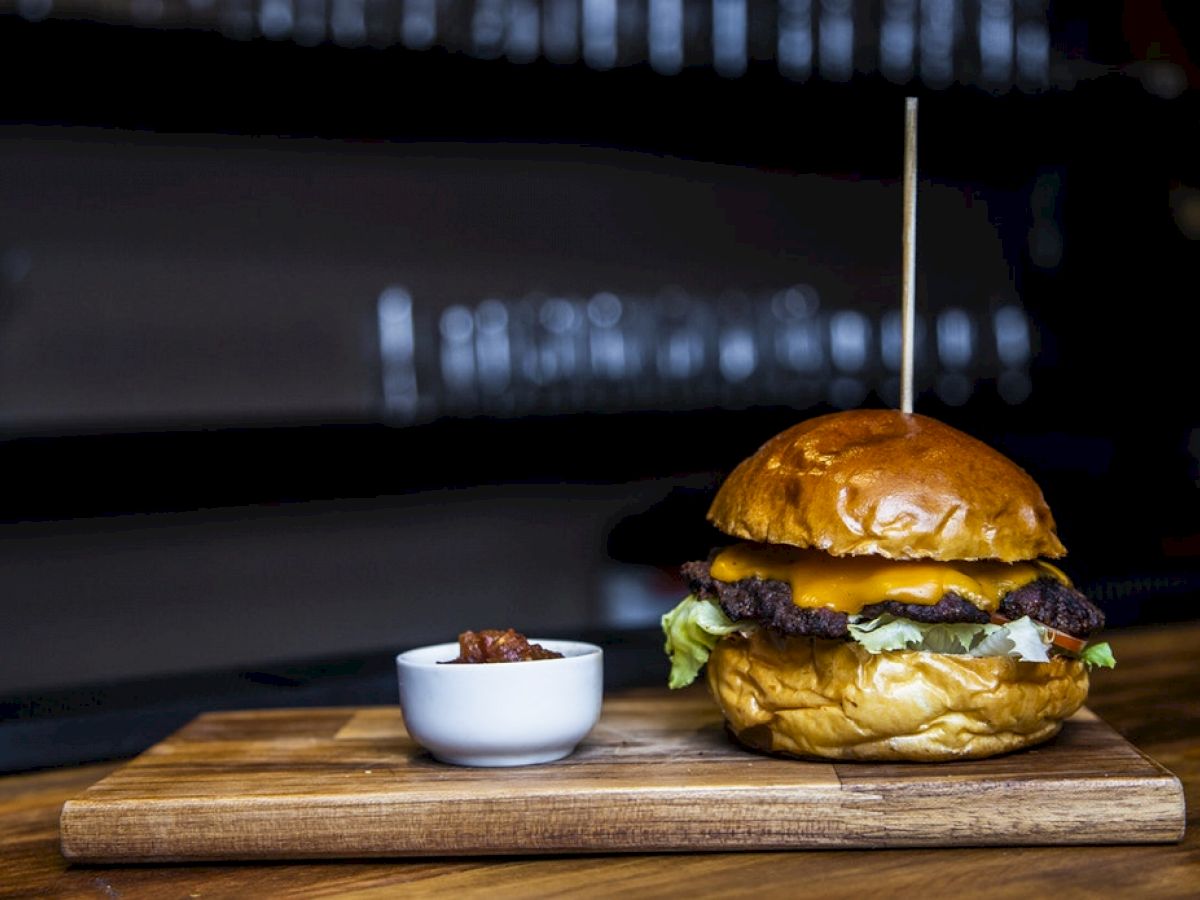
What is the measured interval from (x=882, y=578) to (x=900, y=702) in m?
0.14

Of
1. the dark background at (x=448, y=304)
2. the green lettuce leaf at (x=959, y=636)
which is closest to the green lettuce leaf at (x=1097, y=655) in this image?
the green lettuce leaf at (x=959, y=636)

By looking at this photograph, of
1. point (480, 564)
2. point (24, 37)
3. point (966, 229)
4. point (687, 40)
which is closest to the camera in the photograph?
point (24, 37)

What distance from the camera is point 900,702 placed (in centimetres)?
155

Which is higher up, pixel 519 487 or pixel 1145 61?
pixel 1145 61

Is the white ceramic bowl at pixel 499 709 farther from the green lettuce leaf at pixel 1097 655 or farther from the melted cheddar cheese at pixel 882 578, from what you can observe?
the green lettuce leaf at pixel 1097 655

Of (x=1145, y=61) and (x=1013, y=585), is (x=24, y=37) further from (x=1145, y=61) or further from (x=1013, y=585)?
(x=1145, y=61)

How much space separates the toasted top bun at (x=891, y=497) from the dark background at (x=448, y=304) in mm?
1135

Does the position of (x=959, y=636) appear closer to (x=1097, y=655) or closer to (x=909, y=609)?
(x=909, y=609)

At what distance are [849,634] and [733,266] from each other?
2.32 m

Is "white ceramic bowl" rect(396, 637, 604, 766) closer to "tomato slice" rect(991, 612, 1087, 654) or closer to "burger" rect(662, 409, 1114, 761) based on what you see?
"burger" rect(662, 409, 1114, 761)

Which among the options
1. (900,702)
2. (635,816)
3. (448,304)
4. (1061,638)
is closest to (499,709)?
(635,816)

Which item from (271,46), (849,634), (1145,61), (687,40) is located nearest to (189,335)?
(271,46)

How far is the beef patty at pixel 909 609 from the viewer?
1559 mm

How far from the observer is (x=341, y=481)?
2.80 meters
